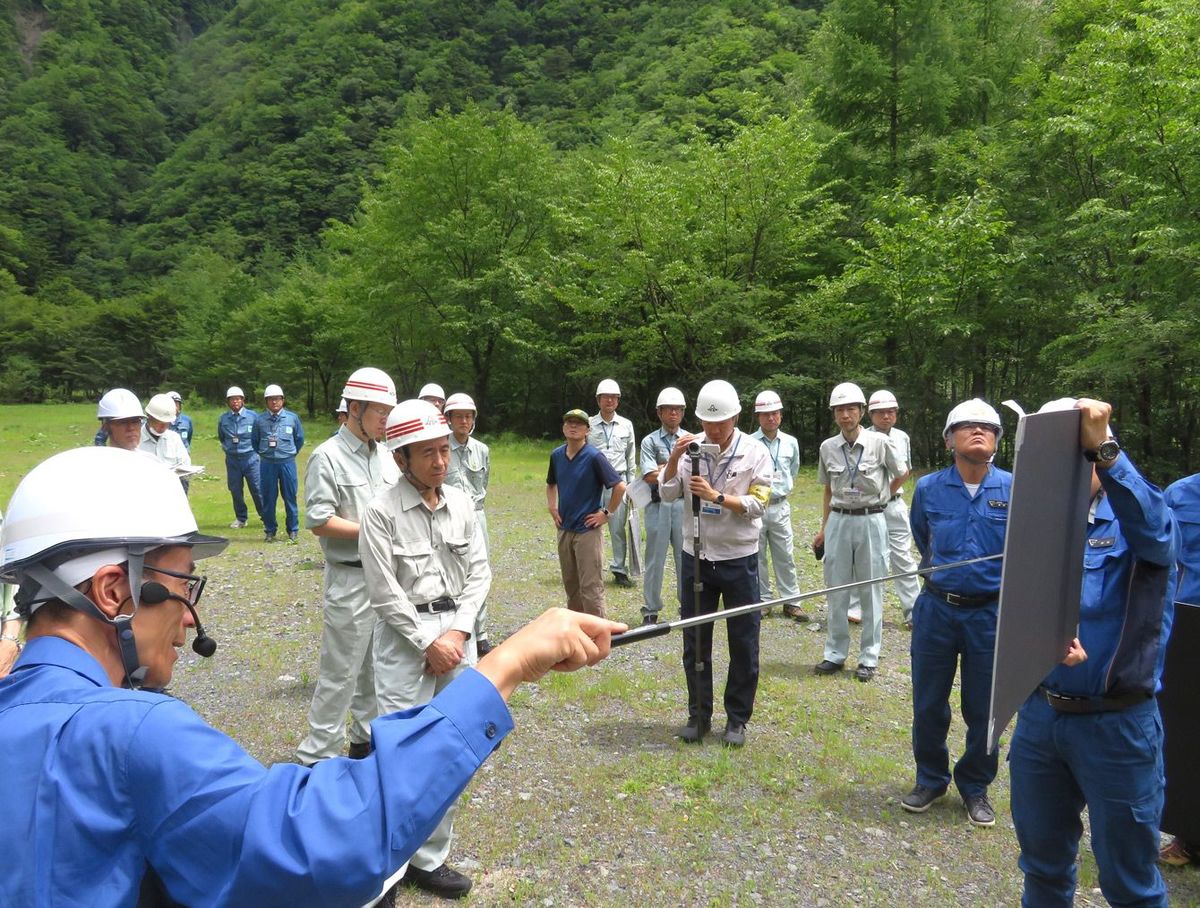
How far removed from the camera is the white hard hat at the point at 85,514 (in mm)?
A: 1365

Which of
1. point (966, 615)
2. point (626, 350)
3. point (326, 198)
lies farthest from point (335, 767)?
point (326, 198)

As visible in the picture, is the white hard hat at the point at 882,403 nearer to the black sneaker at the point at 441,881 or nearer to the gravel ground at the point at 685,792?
the gravel ground at the point at 685,792

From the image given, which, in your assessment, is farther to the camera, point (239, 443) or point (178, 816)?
point (239, 443)

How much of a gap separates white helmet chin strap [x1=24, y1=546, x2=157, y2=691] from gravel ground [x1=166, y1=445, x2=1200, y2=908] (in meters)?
2.89

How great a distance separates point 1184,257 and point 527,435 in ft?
87.3

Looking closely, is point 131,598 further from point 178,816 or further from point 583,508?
point 583,508

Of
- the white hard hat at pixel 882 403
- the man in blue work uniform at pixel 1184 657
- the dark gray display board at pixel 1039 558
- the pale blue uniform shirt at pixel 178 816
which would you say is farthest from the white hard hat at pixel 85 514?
the white hard hat at pixel 882 403

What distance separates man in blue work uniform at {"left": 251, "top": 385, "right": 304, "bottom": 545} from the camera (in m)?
12.3

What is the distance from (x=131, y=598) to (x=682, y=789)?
162 inches

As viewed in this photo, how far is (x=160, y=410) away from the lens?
31.6 ft

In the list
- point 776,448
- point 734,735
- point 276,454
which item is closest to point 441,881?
point 734,735

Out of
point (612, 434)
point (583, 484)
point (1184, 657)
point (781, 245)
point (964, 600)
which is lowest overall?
point (1184, 657)

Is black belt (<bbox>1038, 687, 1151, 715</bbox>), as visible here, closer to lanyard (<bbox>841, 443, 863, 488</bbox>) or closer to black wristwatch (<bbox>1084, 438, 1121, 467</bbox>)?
black wristwatch (<bbox>1084, 438, 1121, 467</bbox>)

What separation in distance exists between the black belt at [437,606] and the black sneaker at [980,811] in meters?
3.22
